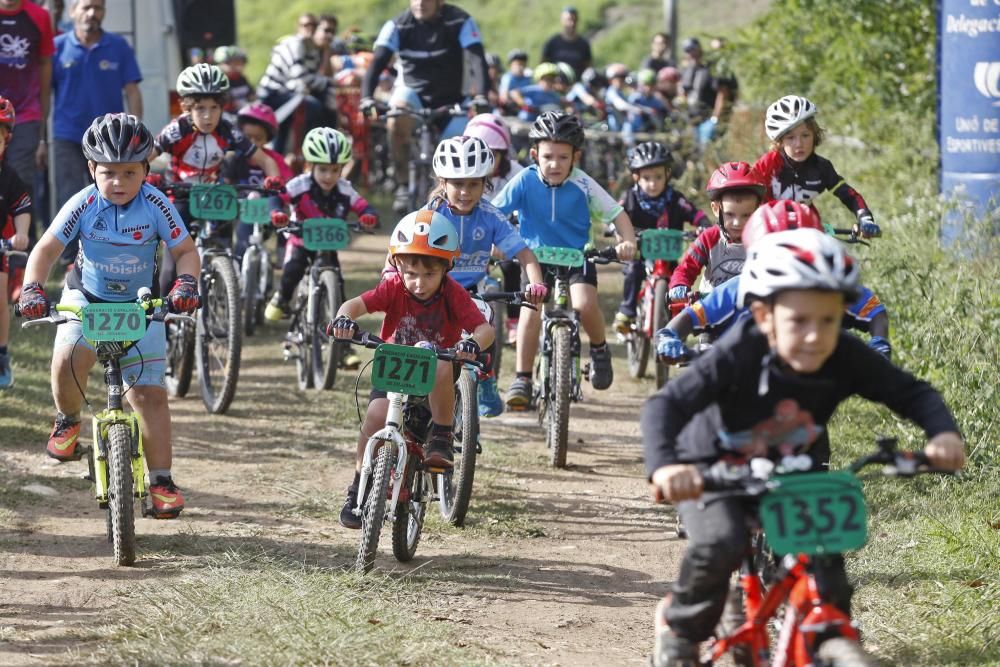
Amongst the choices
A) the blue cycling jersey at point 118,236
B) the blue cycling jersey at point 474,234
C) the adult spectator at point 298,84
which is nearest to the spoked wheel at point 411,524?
the blue cycling jersey at point 118,236

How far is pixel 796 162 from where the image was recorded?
923 cm

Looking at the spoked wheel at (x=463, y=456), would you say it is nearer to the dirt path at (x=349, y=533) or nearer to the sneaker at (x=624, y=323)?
the dirt path at (x=349, y=533)

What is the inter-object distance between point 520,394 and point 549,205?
1.21m

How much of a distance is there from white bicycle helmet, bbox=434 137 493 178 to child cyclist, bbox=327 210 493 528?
139 cm

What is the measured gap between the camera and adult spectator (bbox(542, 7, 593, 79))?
77.2 feet

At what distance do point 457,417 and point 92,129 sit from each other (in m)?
2.19

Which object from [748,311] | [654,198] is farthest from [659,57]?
[748,311]

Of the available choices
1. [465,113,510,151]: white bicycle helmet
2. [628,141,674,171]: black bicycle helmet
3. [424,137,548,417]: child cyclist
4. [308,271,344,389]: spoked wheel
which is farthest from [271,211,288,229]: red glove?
[628,141,674,171]: black bicycle helmet

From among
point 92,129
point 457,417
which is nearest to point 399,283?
point 457,417

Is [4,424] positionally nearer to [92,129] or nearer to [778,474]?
[92,129]

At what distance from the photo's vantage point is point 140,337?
6785mm

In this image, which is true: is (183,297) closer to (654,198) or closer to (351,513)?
(351,513)

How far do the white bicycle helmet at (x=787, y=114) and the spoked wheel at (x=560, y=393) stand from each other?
5.68 feet

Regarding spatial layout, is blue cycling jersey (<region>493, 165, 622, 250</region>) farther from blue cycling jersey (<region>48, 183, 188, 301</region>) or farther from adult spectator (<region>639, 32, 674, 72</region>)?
adult spectator (<region>639, 32, 674, 72</region>)
